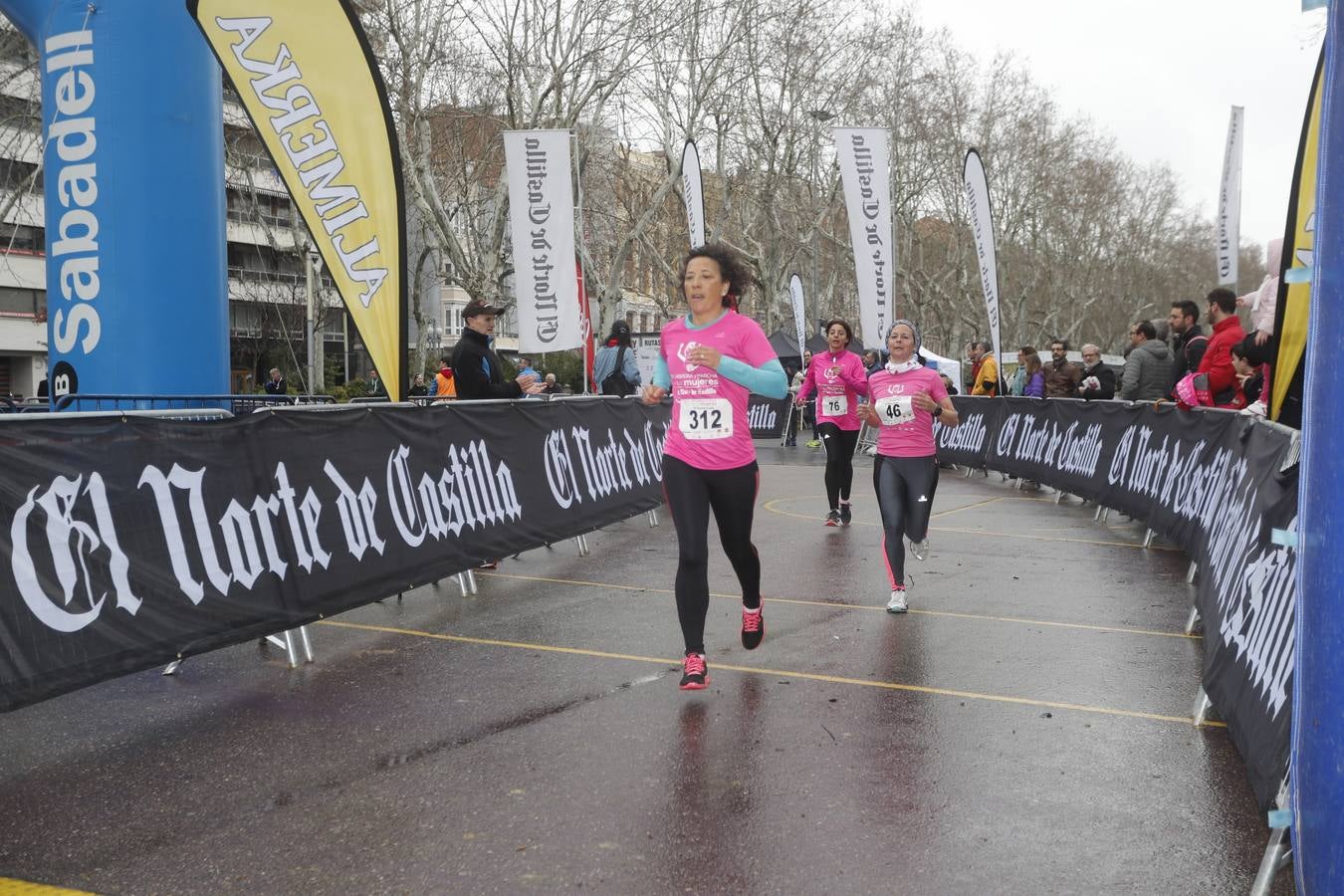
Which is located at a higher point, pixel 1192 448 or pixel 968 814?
pixel 1192 448

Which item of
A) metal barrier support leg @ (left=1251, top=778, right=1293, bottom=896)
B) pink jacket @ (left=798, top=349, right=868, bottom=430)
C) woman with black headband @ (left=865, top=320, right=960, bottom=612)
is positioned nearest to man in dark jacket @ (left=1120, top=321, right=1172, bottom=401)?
pink jacket @ (left=798, top=349, right=868, bottom=430)

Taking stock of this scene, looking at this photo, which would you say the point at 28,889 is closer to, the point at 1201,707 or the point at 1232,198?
the point at 1201,707

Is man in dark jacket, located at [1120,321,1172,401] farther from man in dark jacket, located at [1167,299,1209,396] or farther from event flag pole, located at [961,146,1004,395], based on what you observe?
event flag pole, located at [961,146,1004,395]

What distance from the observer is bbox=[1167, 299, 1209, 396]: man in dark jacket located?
12477mm

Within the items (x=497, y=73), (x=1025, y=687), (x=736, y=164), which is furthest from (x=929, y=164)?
(x=1025, y=687)

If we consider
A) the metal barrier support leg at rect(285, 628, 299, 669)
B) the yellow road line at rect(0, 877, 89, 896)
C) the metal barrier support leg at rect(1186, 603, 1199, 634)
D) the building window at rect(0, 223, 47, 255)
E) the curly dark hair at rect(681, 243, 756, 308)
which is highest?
the building window at rect(0, 223, 47, 255)

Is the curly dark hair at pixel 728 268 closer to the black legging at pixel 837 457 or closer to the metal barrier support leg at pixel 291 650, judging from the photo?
the metal barrier support leg at pixel 291 650

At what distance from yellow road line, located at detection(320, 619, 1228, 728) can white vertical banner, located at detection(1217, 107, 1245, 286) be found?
1451 cm

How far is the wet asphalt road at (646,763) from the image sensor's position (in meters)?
3.64

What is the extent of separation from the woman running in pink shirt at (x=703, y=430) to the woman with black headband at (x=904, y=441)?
228 centimetres

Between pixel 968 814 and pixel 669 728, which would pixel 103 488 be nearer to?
pixel 669 728

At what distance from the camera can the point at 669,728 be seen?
507cm

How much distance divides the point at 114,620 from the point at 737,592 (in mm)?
4395

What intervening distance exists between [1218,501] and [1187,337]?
6100 millimetres
